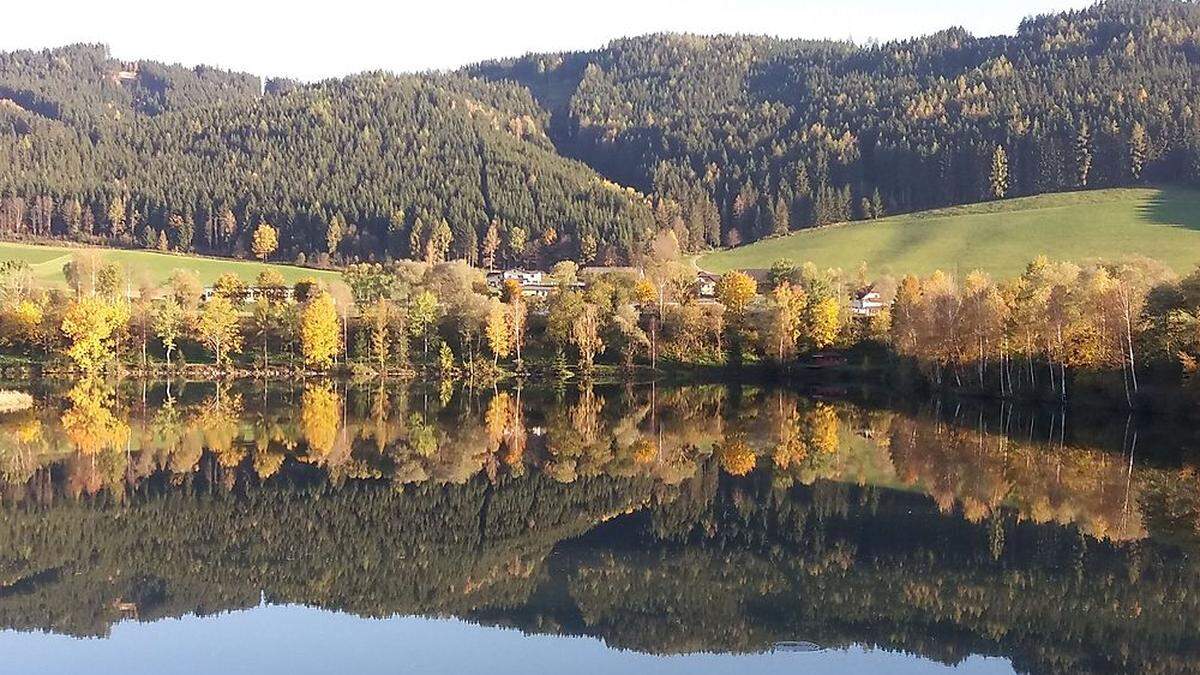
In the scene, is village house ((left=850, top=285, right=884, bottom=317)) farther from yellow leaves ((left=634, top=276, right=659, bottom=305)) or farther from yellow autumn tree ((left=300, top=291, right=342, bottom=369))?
yellow autumn tree ((left=300, top=291, right=342, bottom=369))

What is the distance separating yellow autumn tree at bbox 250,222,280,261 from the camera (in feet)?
467

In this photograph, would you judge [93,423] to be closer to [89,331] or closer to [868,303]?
[89,331]

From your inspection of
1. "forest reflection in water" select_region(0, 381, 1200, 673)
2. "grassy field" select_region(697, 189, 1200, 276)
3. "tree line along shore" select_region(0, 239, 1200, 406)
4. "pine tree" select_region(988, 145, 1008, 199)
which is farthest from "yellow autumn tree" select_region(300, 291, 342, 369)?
"pine tree" select_region(988, 145, 1008, 199)

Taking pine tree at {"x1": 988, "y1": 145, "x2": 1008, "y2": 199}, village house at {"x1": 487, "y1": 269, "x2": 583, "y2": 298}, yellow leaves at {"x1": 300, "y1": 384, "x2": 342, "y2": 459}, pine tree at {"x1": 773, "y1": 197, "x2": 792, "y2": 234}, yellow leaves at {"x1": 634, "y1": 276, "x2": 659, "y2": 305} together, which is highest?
pine tree at {"x1": 988, "y1": 145, "x2": 1008, "y2": 199}

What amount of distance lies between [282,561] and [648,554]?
876cm

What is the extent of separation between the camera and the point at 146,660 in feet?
62.5

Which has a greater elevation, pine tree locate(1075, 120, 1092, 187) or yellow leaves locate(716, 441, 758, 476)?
pine tree locate(1075, 120, 1092, 187)

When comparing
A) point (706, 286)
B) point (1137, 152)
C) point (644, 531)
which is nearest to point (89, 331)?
point (706, 286)

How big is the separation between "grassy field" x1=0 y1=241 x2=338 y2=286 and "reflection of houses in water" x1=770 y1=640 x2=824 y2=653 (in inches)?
4064

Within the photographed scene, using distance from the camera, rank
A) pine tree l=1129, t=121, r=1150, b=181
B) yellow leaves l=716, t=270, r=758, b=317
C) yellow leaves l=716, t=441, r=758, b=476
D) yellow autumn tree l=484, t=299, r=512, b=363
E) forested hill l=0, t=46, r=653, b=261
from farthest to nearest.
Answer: forested hill l=0, t=46, r=653, b=261, pine tree l=1129, t=121, r=1150, b=181, yellow leaves l=716, t=270, r=758, b=317, yellow autumn tree l=484, t=299, r=512, b=363, yellow leaves l=716, t=441, r=758, b=476

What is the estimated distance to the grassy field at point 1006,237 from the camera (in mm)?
103456

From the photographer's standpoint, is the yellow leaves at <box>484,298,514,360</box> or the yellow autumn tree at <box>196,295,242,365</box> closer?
the yellow autumn tree at <box>196,295,242,365</box>

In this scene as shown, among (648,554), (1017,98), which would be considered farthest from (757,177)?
(648,554)

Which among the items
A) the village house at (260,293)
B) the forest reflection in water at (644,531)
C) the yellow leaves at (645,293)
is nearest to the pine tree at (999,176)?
the yellow leaves at (645,293)
